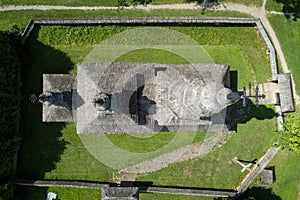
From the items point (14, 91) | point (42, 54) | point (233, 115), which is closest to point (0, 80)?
point (14, 91)

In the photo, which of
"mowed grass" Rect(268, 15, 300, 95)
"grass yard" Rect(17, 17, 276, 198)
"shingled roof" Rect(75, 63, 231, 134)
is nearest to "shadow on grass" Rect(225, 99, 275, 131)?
"grass yard" Rect(17, 17, 276, 198)

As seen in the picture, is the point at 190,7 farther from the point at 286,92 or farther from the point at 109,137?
the point at 109,137

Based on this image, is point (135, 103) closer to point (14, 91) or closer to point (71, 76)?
point (71, 76)

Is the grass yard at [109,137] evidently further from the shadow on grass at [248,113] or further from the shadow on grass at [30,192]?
the shadow on grass at [30,192]

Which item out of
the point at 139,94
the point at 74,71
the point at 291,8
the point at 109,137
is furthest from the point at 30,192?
the point at 291,8

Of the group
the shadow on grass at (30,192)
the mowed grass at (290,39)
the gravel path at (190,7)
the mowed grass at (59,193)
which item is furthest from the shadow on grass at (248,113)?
the shadow on grass at (30,192)

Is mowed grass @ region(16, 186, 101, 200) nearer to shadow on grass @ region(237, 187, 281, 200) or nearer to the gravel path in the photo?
the gravel path
